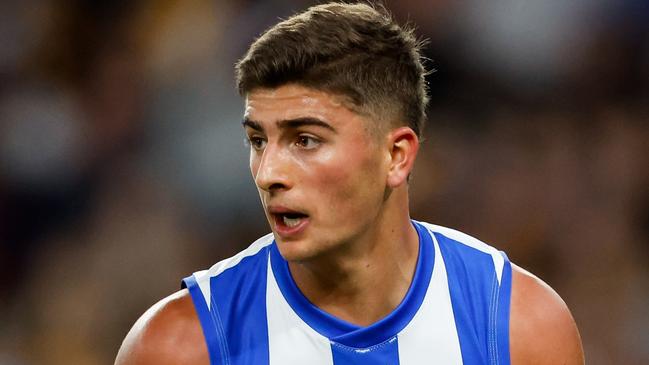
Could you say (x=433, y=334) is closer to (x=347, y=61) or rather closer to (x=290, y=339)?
(x=290, y=339)

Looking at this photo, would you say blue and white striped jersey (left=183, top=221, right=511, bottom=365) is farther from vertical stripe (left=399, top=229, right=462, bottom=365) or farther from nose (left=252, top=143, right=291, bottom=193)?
nose (left=252, top=143, right=291, bottom=193)

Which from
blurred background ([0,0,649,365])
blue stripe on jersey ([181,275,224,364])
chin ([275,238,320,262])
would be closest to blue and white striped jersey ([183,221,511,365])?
blue stripe on jersey ([181,275,224,364])

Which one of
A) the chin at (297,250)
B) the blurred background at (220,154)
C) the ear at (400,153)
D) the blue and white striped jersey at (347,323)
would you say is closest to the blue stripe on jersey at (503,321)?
the blue and white striped jersey at (347,323)

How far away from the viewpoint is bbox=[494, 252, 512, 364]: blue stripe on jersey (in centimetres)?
235

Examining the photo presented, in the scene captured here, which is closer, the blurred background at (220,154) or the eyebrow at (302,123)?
the eyebrow at (302,123)

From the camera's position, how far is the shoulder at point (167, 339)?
7.43 feet

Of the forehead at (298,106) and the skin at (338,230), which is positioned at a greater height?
the forehead at (298,106)

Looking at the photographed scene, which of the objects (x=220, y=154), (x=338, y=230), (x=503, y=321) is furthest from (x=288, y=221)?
(x=220, y=154)

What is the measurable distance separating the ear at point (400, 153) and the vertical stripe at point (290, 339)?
16.7 inches

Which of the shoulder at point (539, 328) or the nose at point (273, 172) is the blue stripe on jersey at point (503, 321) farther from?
the nose at point (273, 172)

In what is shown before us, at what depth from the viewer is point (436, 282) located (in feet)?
8.12

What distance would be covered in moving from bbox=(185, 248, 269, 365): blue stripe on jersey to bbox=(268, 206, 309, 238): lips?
29cm

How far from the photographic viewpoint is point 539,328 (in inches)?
94.8

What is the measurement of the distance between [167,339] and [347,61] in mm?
802
